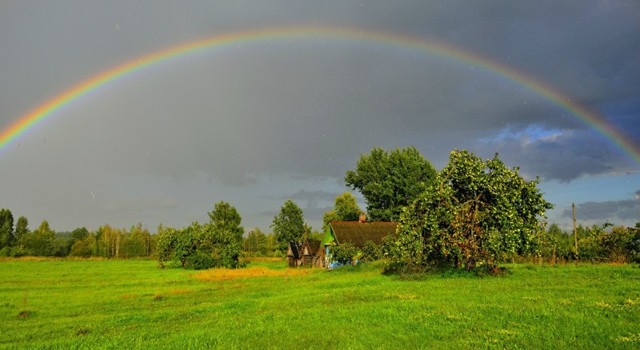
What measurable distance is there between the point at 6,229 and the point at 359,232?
12748 centimetres

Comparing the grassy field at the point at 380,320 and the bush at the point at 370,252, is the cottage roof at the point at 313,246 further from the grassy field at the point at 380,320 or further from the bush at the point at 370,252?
the grassy field at the point at 380,320

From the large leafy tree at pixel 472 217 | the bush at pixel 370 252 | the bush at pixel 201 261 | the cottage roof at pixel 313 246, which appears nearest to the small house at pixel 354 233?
the bush at pixel 370 252

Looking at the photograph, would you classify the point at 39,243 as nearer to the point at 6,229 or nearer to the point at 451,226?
the point at 6,229

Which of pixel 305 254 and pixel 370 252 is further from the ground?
pixel 370 252

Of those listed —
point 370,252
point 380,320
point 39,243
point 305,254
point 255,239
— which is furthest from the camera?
point 255,239

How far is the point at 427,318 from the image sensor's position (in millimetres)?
12617

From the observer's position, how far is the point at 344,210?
99625mm

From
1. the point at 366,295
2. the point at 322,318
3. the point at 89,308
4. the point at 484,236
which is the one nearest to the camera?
the point at 322,318

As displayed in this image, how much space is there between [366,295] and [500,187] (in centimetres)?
1281

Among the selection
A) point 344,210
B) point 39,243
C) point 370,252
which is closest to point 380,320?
point 370,252

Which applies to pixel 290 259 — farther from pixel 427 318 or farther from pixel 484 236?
pixel 427 318

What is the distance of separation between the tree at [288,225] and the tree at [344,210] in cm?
757

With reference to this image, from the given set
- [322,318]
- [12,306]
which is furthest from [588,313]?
[12,306]

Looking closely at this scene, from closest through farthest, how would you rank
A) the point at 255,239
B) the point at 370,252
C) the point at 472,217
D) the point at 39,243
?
the point at 472,217 → the point at 370,252 → the point at 39,243 → the point at 255,239
